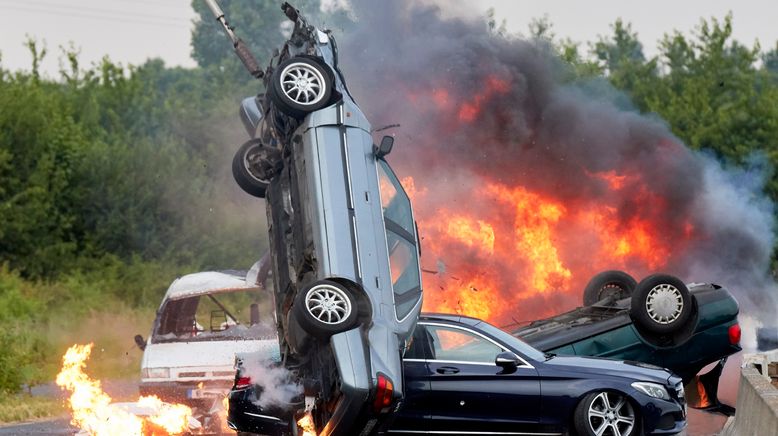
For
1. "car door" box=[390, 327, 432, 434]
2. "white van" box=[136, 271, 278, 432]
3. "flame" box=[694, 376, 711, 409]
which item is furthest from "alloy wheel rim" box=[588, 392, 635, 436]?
"white van" box=[136, 271, 278, 432]

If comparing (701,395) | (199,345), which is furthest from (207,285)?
(701,395)

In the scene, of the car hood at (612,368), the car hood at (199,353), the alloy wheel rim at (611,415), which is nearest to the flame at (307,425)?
the car hood at (612,368)

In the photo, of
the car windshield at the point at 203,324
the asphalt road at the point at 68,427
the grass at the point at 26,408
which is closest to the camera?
the asphalt road at the point at 68,427

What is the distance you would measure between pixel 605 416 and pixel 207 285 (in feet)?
20.9

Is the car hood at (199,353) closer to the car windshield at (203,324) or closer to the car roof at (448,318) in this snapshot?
the car windshield at (203,324)

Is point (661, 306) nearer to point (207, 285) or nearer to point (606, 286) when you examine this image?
point (606, 286)

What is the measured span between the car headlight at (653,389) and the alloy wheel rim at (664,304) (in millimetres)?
2570

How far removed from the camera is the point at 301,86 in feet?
43.8

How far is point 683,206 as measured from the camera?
2580 centimetres

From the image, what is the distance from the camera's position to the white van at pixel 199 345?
16.2 meters

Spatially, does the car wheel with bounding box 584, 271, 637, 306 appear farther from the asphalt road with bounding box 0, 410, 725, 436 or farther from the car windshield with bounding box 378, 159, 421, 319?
the car windshield with bounding box 378, 159, 421, 319

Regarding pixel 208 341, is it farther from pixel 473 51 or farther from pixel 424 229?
pixel 473 51

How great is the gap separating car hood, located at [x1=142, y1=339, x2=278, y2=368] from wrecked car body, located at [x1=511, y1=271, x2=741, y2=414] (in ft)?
10.8

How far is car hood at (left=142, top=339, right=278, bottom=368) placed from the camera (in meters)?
16.5
